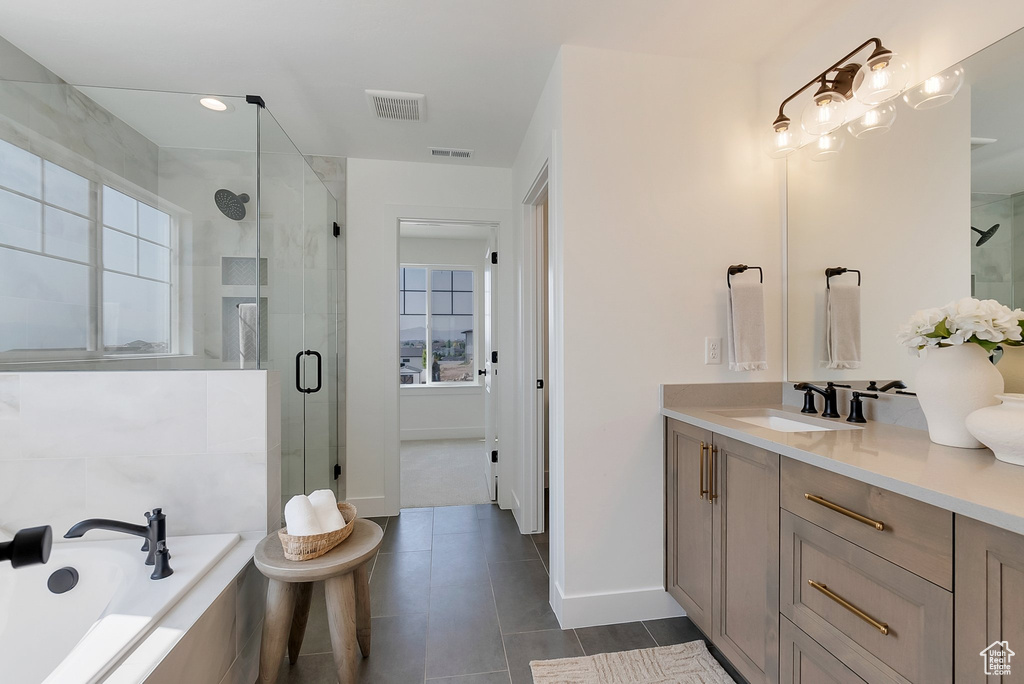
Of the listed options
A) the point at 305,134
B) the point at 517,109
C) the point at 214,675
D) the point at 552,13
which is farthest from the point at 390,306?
the point at 214,675

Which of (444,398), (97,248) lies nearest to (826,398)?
(97,248)

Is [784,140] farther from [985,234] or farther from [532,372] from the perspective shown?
[532,372]

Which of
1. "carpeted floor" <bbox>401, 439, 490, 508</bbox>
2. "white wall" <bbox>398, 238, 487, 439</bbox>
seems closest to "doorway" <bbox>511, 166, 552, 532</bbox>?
"carpeted floor" <bbox>401, 439, 490, 508</bbox>

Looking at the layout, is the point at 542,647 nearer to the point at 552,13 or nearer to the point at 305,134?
the point at 552,13

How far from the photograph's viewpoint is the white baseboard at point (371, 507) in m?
3.07

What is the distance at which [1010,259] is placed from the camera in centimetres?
121

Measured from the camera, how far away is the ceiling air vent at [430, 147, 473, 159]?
290 cm

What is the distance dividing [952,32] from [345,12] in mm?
2028

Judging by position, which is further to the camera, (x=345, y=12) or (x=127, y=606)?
(x=345, y=12)

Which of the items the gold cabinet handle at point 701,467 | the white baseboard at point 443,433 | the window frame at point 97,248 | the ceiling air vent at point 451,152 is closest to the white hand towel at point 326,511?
the window frame at point 97,248

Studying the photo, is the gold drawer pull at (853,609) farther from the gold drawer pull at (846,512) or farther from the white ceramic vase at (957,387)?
the white ceramic vase at (957,387)

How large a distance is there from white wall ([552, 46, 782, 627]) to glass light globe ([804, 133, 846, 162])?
0.80 feet

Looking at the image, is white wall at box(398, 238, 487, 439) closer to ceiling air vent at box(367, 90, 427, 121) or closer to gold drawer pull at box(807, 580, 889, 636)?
ceiling air vent at box(367, 90, 427, 121)

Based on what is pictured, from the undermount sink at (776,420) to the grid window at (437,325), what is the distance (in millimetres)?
4139
